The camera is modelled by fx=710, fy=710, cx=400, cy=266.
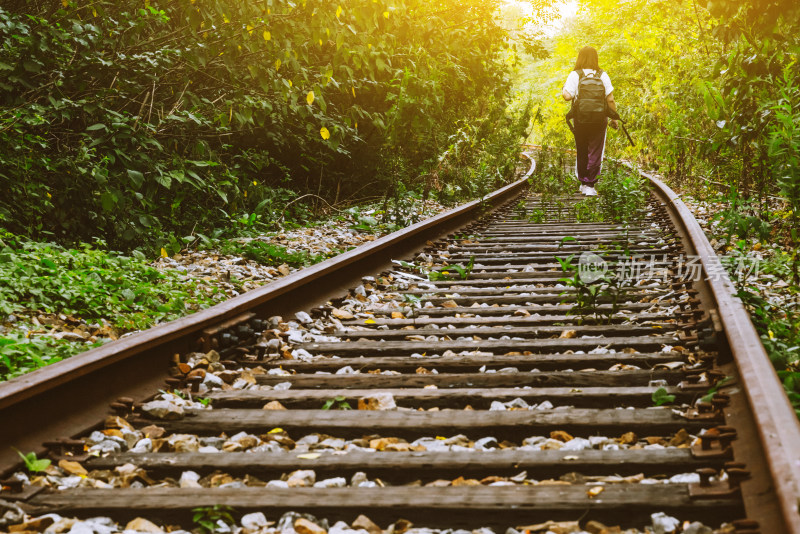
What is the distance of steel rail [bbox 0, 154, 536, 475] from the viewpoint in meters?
2.12

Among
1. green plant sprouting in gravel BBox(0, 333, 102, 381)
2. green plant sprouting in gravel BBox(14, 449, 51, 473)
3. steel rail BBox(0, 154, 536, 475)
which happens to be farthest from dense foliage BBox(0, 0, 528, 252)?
green plant sprouting in gravel BBox(14, 449, 51, 473)

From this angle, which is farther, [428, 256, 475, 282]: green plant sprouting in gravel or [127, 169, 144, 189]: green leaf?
[127, 169, 144, 189]: green leaf

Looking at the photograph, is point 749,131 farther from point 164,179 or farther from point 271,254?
point 164,179

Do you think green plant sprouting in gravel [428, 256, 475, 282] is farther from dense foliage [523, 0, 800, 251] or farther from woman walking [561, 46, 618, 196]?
woman walking [561, 46, 618, 196]

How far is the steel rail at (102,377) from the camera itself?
2123 millimetres

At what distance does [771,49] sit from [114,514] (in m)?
5.86

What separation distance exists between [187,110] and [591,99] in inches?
205

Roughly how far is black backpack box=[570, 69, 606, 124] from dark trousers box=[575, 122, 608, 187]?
0.17 meters

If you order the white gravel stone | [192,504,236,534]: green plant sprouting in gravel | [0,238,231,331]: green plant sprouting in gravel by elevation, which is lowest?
[192,504,236,534]: green plant sprouting in gravel

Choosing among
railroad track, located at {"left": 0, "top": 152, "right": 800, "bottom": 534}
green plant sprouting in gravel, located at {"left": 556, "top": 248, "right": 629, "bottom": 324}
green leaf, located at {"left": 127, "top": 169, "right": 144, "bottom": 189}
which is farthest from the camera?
green leaf, located at {"left": 127, "top": 169, "right": 144, "bottom": 189}

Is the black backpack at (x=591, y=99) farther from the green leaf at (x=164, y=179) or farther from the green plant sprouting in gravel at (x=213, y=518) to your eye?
the green plant sprouting in gravel at (x=213, y=518)

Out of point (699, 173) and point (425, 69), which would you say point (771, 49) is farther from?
point (425, 69)

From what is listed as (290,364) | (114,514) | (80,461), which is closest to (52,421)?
(80,461)

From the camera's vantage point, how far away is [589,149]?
1000 centimetres
